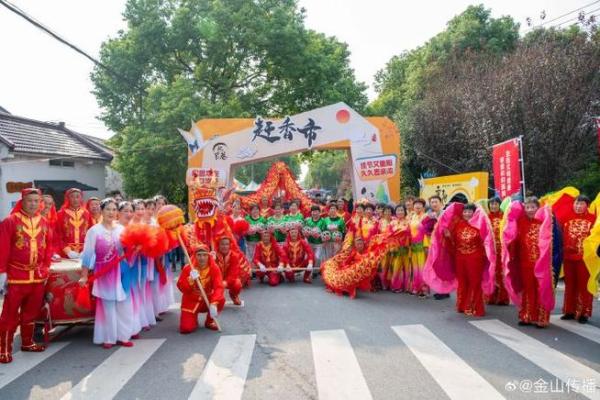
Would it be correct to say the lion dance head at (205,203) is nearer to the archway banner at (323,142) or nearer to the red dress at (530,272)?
the red dress at (530,272)

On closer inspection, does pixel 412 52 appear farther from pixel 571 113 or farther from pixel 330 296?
pixel 330 296

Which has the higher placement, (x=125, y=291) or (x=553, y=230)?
(x=553, y=230)

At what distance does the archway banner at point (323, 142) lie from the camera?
1228 centimetres

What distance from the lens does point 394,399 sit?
11.8 ft

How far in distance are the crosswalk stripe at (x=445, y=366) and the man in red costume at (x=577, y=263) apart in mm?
2007

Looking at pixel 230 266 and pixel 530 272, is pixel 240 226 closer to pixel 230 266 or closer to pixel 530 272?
pixel 230 266

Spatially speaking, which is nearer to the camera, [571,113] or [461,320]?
[461,320]

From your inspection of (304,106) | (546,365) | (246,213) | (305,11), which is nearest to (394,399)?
(546,365)

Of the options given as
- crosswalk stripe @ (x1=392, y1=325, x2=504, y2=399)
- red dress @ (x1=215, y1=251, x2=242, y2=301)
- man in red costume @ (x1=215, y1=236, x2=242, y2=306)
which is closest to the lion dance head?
man in red costume @ (x1=215, y1=236, x2=242, y2=306)

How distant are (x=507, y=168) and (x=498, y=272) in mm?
3428

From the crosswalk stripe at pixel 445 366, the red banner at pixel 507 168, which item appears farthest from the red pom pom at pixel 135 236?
the red banner at pixel 507 168

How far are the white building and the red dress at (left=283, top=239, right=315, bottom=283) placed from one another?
881 cm

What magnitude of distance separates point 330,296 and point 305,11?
17138 mm

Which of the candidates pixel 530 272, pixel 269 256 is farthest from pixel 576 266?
pixel 269 256
